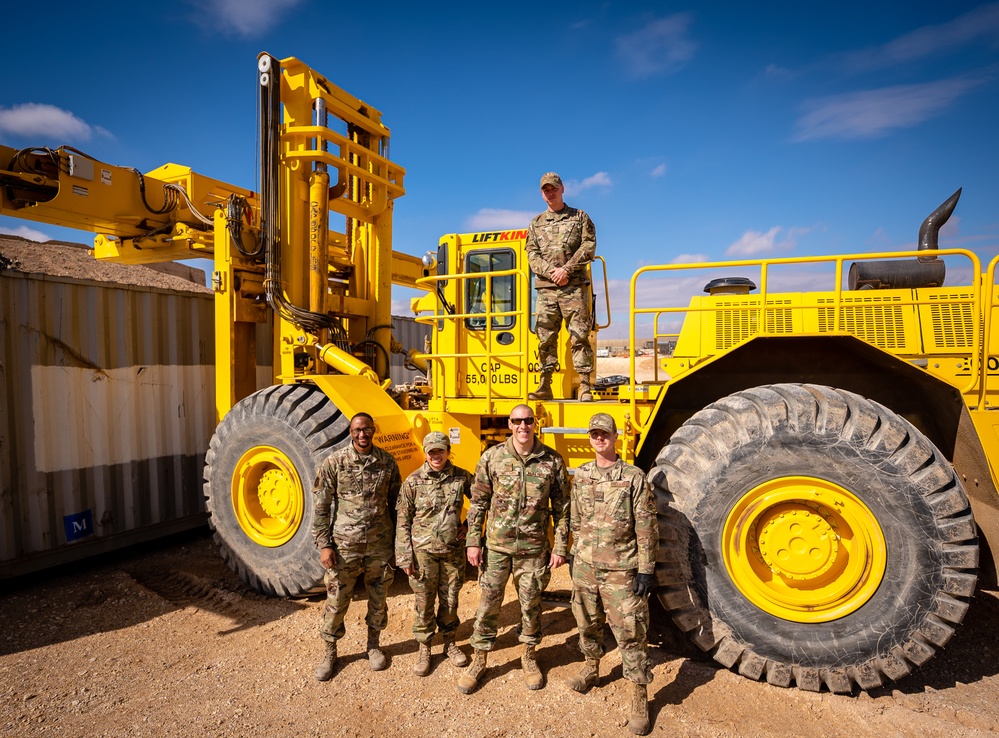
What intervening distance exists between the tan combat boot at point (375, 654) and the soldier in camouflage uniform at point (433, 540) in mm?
243

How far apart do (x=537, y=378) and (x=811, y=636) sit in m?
2.87

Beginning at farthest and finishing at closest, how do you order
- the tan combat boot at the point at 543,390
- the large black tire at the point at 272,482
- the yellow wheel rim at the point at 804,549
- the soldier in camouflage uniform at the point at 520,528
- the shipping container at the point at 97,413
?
the shipping container at the point at 97,413 → the large black tire at the point at 272,482 → the tan combat boot at the point at 543,390 → the soldier in camouflage uniform at the point at 520,528 → the yellow wheel rim at the point at 804,549

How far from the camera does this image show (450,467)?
4.08 meters

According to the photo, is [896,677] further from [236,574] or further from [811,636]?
[236,574]

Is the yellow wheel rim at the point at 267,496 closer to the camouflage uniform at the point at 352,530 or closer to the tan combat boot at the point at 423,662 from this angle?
the camouflage uniform at the point at 352,530

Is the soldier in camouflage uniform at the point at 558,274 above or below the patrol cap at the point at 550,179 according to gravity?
below

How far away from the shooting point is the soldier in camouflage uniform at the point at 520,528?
3.76 meters

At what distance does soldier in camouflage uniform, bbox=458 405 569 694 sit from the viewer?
3.76 meters

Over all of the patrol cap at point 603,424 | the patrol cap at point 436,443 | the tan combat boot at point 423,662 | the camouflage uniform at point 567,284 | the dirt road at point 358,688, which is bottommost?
the dirt road at point 358,688

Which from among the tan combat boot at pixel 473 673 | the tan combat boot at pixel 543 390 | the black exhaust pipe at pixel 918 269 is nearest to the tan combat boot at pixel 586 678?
the tan combat boot at pixel 473 673

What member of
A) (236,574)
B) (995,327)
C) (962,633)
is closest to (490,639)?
(236,574)

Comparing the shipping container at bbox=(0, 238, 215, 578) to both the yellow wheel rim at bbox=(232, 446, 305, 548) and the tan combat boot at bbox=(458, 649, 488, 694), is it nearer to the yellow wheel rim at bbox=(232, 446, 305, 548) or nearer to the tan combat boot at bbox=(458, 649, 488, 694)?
the yellow wheel rim at bbox=(232, 446, 305, 548)

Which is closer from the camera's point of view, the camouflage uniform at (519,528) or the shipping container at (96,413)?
the camouflage uniform at (519,528)

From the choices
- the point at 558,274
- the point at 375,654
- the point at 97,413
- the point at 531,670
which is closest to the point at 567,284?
the point at 558,274
